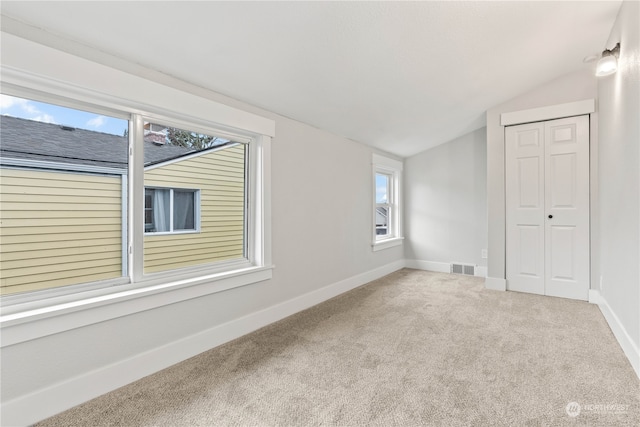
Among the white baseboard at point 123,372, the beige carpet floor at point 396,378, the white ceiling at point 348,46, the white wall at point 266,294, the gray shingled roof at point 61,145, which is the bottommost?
the beige carpet floor at point 396,378

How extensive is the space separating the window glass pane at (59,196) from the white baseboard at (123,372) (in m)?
0.52

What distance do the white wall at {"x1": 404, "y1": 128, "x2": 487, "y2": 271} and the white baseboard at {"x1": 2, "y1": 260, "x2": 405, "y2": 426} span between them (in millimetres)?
3000

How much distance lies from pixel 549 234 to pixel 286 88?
3359 millimetres

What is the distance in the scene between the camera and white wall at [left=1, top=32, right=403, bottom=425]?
59.0 inches

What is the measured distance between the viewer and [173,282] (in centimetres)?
208

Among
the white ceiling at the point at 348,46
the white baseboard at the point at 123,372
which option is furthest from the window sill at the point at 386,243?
the white baseboard at the point at 123,372

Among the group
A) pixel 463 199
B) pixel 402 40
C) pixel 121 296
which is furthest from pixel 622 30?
pixel 121 296

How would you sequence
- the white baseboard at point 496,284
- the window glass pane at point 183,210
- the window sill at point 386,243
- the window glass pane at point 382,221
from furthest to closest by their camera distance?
the window glass pane at point 382,221, the window sill at point 386,243, the white baseboard at point 496,284, the window glass pane at point 183,210

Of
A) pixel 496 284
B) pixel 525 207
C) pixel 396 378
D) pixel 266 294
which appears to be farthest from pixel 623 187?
pixel 266 294

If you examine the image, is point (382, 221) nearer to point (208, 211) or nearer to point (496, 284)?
point (496, 284)

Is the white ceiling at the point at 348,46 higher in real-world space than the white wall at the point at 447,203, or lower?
higher

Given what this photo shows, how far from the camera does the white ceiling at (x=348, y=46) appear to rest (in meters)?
1.59

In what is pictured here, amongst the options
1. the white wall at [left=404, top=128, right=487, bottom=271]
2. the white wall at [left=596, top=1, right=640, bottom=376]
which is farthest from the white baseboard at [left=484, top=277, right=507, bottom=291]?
the white wall at [left=596, top=1, right=640, bottom=376]

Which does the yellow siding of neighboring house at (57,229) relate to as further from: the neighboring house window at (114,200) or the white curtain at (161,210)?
the white curtain at (161,210)
